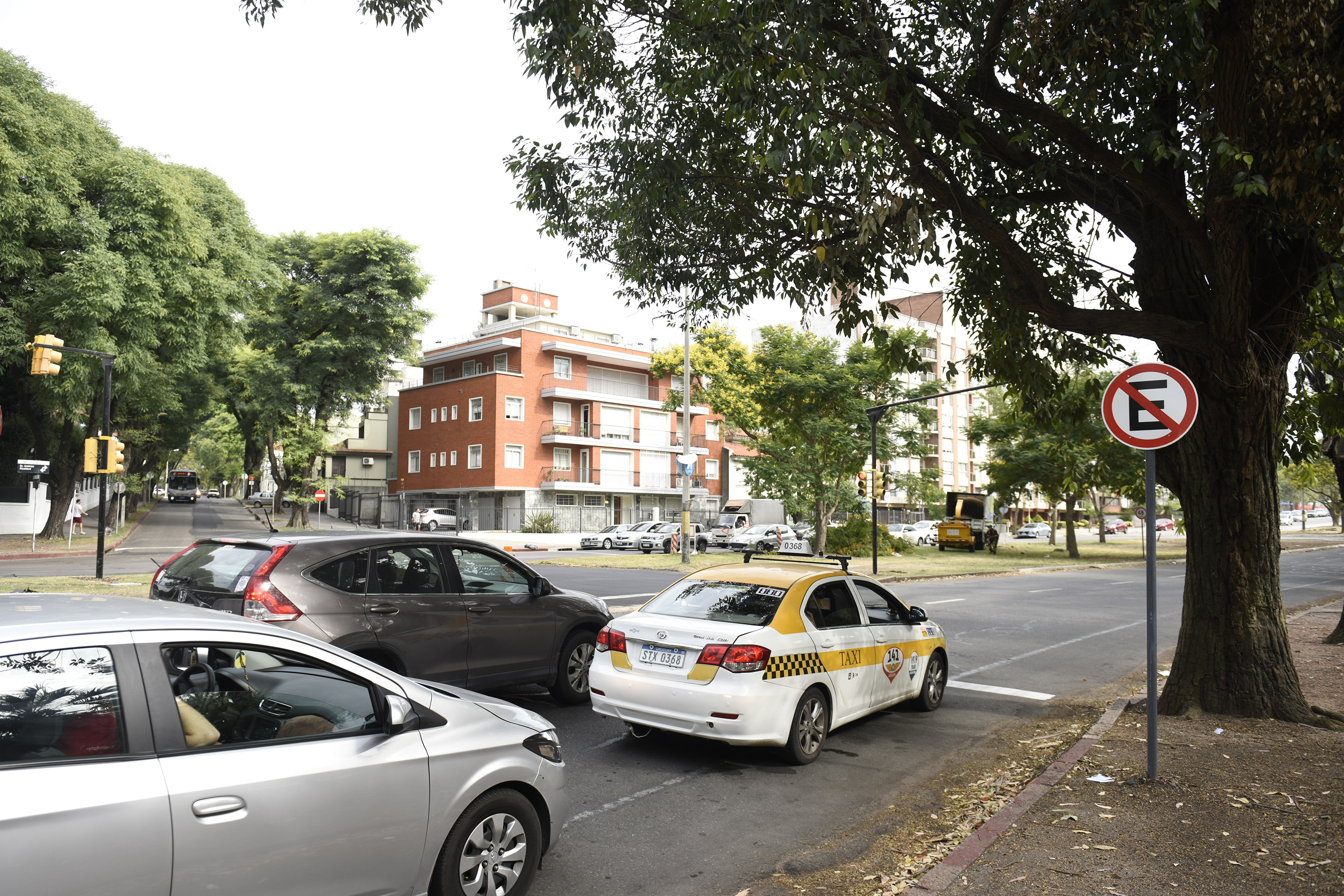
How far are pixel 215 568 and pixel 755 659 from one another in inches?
171

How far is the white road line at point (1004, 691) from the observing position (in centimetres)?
976

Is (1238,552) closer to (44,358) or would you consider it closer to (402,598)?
(402,598)

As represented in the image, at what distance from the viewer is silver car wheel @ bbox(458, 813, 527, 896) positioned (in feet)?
12.7

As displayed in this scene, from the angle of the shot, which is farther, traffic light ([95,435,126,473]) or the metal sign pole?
traffic light ([95,435,126,473])

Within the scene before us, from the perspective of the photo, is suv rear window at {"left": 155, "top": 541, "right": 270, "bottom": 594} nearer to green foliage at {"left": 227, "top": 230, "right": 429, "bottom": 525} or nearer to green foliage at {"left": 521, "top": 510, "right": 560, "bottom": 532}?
green foliage at {"left": 227, "top": 230, "right": 429, "bottom": 525}

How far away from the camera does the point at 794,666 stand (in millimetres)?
6555

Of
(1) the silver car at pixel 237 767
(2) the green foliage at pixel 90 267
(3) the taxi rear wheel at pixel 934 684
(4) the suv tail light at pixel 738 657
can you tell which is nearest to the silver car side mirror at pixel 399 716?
(1) the silver car at pixel 237 767

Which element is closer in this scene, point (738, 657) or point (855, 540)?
point (738, 657)

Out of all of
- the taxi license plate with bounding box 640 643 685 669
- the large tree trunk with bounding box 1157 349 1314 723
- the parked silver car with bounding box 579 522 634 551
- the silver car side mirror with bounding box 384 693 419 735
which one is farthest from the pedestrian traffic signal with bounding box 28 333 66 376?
the parked silver car with bounding box 579 522 634 551

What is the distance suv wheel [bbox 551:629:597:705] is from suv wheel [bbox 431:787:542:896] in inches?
161

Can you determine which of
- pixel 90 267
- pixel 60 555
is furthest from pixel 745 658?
pixel 90 267

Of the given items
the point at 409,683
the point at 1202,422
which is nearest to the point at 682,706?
the point at 409,683

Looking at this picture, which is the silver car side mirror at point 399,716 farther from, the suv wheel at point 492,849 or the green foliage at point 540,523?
the green foliage at point 540,523

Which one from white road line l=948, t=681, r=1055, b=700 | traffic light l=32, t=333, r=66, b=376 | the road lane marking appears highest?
traffic light l=32, t=333, r=66, b=376
